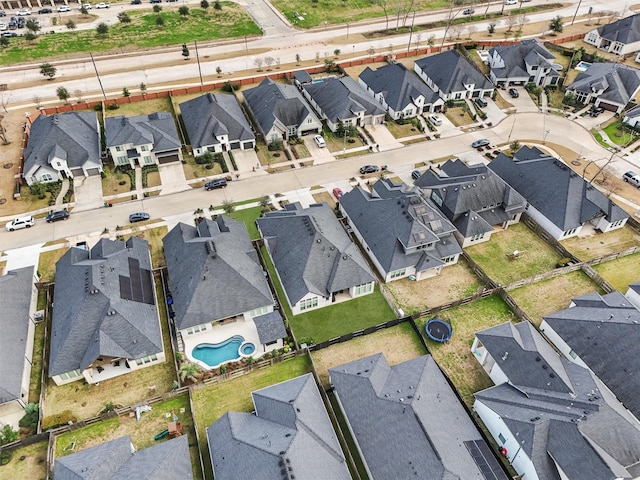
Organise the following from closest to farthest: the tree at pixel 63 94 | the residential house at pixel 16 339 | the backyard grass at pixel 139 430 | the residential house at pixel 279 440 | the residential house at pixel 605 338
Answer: the residential house at pixel 279 440 → the backyard grass at pixel 139 430 → the residential house at pixel 16 339 → the residential house at pixel 605 338 → the tree at pixel 63 94

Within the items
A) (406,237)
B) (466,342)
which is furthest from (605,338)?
(406,237)

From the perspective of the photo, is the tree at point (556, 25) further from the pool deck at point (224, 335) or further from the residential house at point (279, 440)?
the residential house at point (279, 440)

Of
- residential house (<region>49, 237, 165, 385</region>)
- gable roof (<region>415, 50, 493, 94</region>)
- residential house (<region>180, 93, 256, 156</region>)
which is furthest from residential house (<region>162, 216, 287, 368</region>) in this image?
gable roof (<region>415, 50, 493, 94</region>)

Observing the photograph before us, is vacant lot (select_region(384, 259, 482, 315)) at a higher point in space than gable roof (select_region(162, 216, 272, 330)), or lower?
lower

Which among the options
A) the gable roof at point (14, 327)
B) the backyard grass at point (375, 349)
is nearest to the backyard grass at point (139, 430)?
the gable roof at point (14, 327)

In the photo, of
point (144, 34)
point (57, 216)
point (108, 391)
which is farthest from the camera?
point (144, 34)

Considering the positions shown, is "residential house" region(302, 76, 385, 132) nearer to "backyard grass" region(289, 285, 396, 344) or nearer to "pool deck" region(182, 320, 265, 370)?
"backyard grass" region(289, 285, 396, 344)

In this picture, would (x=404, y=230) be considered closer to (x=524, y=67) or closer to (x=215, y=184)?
(x=215, y=184)
